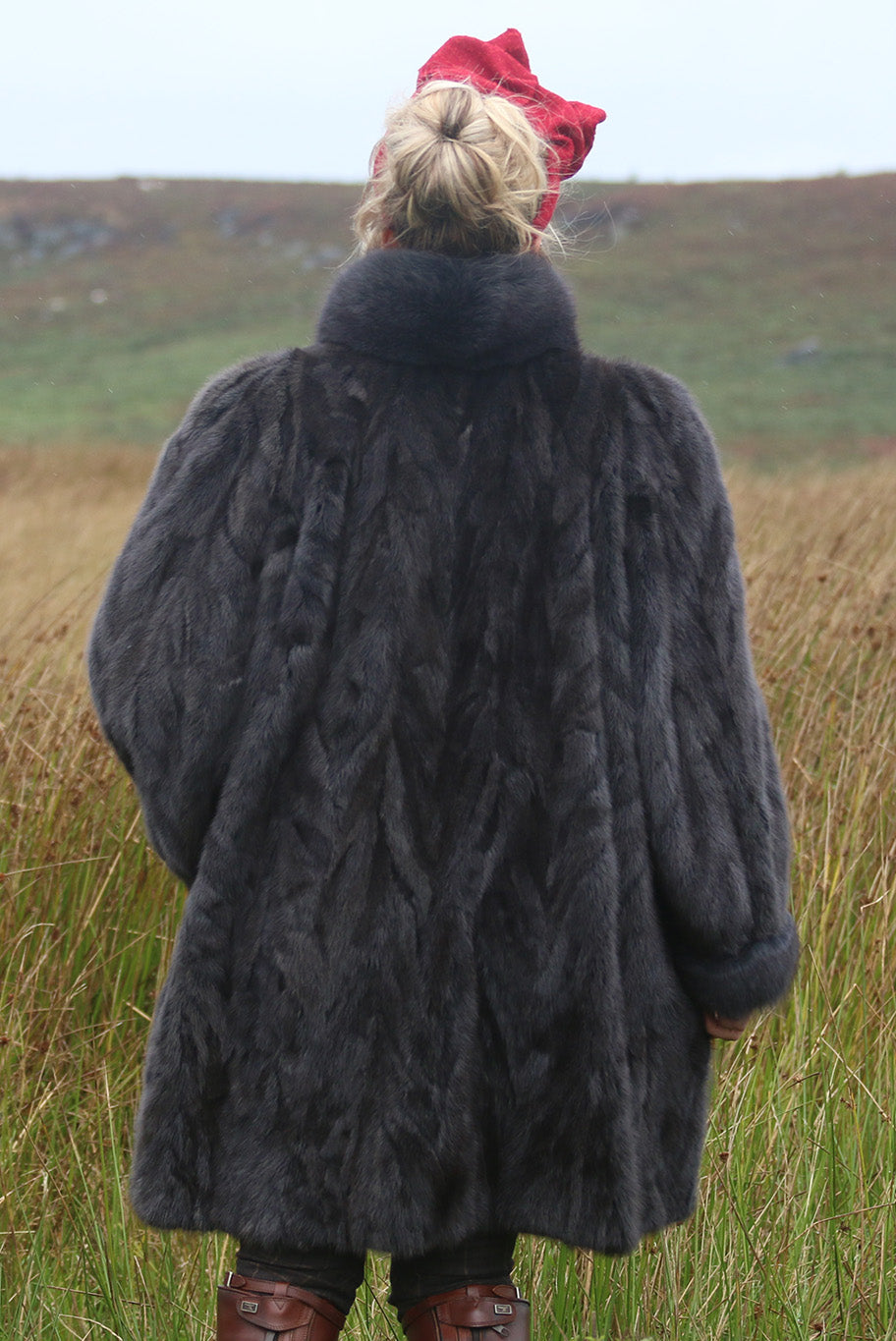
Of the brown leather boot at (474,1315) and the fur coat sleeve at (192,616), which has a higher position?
the fur coat sleeve at (192,616)

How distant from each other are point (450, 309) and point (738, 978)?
0.87 m

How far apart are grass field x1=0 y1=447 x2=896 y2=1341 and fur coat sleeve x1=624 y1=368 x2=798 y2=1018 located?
77 cm

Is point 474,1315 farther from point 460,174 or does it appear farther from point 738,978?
point 460,174

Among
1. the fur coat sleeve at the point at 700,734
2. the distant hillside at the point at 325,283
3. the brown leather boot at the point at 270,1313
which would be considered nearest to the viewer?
the brown leather boot at the point at 270,1313

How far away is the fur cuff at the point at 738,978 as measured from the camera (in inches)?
61.6

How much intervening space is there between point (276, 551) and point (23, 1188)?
5.29 ft

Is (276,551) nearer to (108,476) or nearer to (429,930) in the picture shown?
(429,930)

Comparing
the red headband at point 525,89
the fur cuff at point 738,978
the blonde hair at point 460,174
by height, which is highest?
the red headband at point 525,89

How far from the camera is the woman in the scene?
1491mm

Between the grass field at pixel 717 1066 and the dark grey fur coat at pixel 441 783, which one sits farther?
the grass field at pixel 717 1066

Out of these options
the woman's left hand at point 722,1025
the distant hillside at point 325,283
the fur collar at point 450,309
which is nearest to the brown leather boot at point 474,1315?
the woman's left hand at point 722,1025

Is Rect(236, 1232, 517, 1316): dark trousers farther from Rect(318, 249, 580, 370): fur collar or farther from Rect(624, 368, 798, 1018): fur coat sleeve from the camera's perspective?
Rect(318, 249, 580, 370): fur collar

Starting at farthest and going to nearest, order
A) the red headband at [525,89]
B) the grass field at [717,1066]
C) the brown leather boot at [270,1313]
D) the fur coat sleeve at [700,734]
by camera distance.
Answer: the grass field at [717,1066] → the red headband at [525,89] → the fur coat sleeve at [700,734] → the brown leather boot at [270,1313]

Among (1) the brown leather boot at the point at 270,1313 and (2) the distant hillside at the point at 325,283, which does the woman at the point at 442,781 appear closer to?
(1) the brown leather boot at the point at 270,1313
